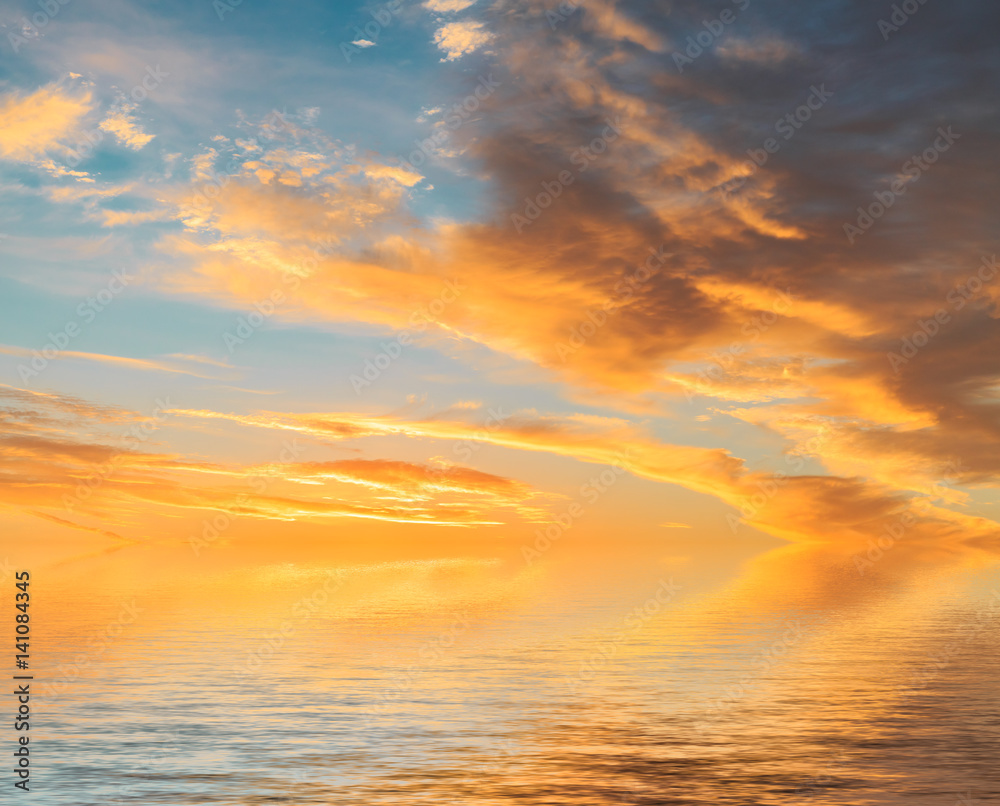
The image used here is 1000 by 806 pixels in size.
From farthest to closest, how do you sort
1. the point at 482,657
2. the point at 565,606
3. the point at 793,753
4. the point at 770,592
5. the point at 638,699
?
the point at 770,592 < the point at 565,606 < the point at 482,657 < the point at 638,699 < the point at 793,753

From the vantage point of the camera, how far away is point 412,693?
4162 cm

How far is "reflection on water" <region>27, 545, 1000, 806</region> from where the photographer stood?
27.7m

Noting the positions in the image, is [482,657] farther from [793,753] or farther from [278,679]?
[793,753]

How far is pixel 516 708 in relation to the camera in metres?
38.4

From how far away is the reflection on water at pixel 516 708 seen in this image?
2767cm

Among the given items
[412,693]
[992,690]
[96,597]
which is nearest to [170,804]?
[412,693]

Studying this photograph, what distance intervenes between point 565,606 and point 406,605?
700 inches

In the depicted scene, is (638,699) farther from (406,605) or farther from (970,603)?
(970,603)

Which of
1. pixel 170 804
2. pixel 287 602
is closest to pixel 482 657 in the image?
pixel 170 804

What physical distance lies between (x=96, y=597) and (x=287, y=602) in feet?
76.0

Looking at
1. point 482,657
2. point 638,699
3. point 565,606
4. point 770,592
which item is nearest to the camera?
point 638,699

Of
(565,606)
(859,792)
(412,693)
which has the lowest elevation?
(859,792)

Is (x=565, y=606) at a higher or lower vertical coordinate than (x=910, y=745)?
higher

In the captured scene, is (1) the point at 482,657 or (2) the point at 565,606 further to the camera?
(2) the point at 565,606
